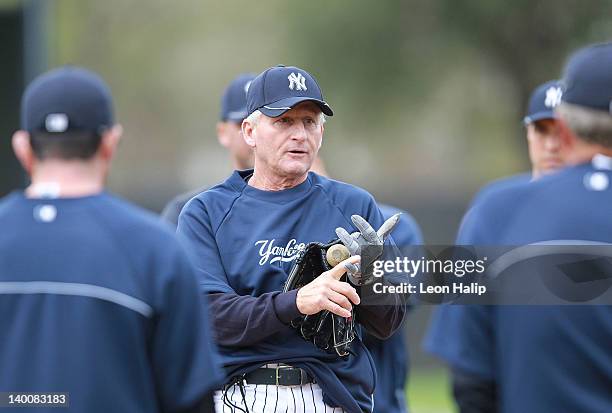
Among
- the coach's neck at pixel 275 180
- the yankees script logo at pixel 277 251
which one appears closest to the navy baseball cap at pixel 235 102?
the coach's neck at pixel 275 180

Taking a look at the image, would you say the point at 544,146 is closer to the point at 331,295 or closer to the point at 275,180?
the point at 275,180

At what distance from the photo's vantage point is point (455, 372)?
3.90 meters

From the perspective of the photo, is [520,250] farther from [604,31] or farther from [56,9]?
[56,9]

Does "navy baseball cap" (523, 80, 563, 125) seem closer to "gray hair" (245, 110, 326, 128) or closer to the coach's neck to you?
"gray hair" (245, 110, 326, 128)

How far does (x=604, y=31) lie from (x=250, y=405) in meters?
18.6

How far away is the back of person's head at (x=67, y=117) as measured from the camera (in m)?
3.52

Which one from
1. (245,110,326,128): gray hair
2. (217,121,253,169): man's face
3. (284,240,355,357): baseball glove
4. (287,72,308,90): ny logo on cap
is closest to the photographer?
(284,240,355,357): baseball glove

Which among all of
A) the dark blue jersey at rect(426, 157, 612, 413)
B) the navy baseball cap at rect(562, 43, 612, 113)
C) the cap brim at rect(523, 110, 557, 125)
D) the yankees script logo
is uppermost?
the cap brim at rect(523, 110, 557, 125)

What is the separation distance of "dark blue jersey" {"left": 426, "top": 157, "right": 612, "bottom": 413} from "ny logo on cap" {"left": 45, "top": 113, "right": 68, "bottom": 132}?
4.53ft

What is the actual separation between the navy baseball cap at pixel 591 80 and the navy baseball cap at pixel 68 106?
4.86ft

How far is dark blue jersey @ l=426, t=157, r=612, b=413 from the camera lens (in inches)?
144

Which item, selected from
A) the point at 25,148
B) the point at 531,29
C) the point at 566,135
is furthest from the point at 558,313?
the point at 531,29

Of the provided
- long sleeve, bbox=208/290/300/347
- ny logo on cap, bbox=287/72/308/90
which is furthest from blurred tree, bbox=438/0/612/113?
long sleeve, bbox=208/290/300/347

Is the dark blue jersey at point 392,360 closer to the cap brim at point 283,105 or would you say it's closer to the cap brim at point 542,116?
the cap brim at point 542,116
